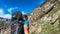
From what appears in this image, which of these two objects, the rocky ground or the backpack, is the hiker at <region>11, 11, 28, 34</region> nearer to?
the backpack

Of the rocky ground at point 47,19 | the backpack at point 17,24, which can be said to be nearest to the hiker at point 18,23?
the backpack at point 17,24

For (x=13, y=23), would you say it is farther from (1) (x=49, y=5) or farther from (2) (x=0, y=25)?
(2) (x=0, y=25)

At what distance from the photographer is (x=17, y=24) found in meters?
11.6

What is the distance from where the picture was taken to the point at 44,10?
43281 millimetres

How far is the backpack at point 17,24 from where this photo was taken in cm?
1156

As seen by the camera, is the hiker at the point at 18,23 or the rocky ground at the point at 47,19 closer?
the hiker at the point at 18,23

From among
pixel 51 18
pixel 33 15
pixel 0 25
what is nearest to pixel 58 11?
pixel 51 18

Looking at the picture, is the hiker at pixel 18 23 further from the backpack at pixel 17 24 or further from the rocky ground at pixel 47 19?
the rocky ground at pixel 47 19

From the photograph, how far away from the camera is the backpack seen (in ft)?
37.9

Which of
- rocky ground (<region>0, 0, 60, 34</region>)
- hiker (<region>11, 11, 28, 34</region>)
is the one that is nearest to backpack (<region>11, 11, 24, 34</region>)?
hiker (<region>11, 11, 28, 34</region>)

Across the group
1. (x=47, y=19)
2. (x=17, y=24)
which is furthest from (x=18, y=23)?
(x=47, y=19)

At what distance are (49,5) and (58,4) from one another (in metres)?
2.63

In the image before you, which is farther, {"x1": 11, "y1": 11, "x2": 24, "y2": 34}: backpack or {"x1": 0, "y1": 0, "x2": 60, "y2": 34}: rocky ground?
{"x1": 0, "y1": 0, "x2": 60, "y2": 34}: rocky ground

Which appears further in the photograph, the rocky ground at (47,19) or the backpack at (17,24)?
the rocky ground at (47,19)
